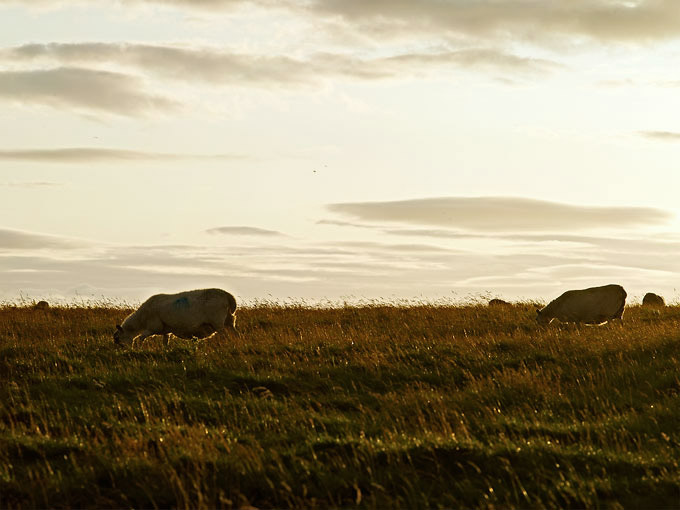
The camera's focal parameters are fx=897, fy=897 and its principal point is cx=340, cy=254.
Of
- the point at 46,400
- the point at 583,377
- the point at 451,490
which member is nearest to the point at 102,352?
the point at 46,400

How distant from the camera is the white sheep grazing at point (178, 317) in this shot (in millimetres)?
22250

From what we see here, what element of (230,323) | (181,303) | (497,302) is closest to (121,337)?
(181,303)

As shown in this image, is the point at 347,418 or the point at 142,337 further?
the point at 142,337

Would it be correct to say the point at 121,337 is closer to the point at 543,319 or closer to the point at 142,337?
the point at 142,337

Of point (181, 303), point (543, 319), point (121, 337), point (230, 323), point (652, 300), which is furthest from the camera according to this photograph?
point (652, 300)

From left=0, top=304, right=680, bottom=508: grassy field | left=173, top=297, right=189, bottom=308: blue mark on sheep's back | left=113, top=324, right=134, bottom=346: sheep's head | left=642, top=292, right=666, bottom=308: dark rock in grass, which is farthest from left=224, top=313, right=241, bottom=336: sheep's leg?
left=642, top=292, right=666, bottom=308: dark rock in grass

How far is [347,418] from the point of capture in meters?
13.6

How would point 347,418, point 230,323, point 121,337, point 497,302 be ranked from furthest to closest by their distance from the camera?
1. point 497,302
2. point 230,323
3. point 121,337
4. point 347,418

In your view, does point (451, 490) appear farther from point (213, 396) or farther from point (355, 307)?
point (355, 307)

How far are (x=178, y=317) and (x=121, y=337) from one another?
1458mm

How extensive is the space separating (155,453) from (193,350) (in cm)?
841

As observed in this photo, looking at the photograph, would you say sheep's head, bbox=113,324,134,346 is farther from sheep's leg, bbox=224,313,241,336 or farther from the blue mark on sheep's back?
sheep's leg, bbox=224,313,241,336

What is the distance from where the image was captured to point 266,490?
9.99 metres

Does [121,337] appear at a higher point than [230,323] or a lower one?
lower
